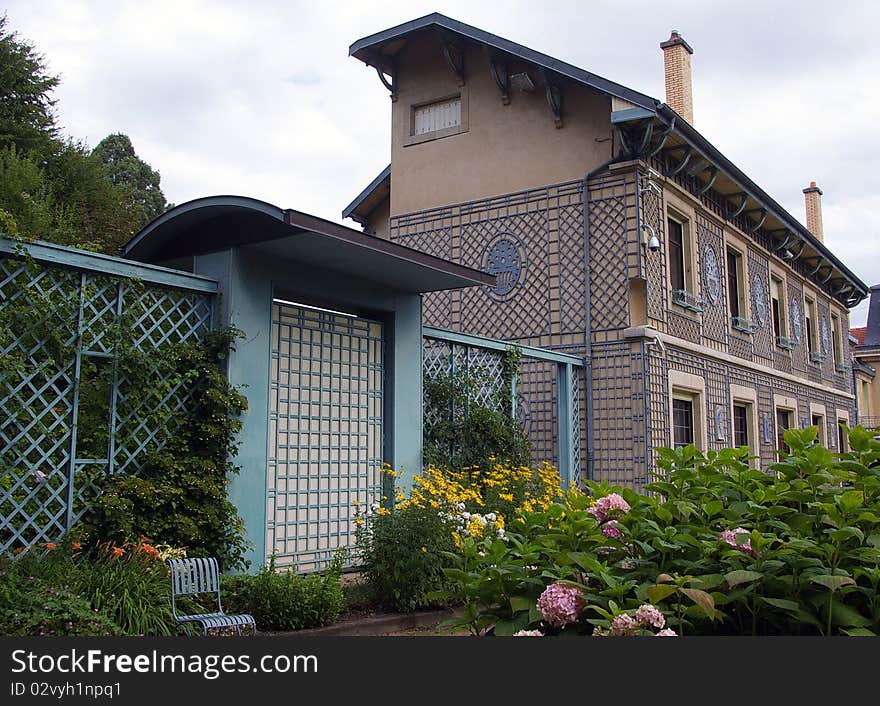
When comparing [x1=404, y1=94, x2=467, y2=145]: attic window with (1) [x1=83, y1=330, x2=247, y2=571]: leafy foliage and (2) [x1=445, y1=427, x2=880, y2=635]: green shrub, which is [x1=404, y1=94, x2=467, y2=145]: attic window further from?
(2) [x1=445, y1=427, x2=880, y2=635]: green shrub

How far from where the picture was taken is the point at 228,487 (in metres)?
6.75

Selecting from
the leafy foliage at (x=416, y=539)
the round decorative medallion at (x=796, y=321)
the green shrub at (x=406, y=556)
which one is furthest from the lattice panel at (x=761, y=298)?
the green shrub at (x=406, y=556)

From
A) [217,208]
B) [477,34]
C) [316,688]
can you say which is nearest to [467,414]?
[217,208]

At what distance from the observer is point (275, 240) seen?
22.8 feet

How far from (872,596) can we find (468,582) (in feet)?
3.76

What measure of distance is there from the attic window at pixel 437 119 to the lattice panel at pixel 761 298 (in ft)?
22.9

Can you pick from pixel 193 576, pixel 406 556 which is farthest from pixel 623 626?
pixel 406 556

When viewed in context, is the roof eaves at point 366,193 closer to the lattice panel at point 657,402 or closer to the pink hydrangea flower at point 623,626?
the lattice panel at point 657,402

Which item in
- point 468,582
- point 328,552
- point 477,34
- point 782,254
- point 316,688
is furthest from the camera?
point 782,254

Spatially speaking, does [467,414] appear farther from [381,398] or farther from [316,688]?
[316,688]

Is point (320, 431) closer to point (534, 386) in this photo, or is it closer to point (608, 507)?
point (534, 386)

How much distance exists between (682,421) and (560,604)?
1199 cm

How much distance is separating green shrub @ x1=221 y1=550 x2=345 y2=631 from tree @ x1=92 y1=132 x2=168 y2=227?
2984 centimetres

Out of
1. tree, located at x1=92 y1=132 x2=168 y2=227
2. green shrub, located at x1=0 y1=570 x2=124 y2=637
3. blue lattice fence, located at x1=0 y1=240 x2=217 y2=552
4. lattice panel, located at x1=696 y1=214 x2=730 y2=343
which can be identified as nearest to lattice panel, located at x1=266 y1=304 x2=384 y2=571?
blue lattice fence, located at x1=0 y1=240 x2=217 y2=552
